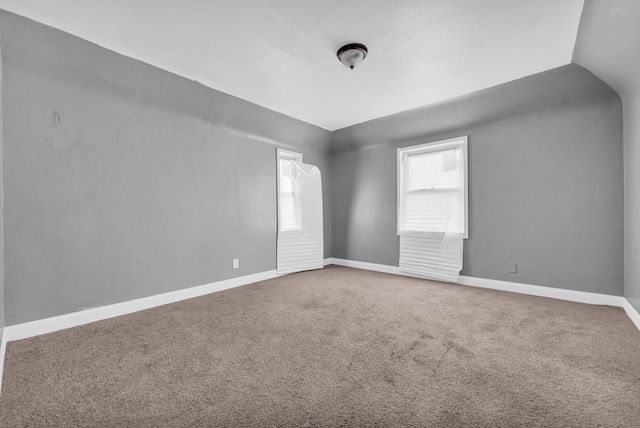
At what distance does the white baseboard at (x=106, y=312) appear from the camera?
87.9 inches

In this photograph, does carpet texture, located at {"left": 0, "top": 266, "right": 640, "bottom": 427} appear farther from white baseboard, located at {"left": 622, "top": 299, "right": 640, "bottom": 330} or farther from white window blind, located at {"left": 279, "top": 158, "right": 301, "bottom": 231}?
white window blind, located at {"left": 279, "top": 158, "right": 301, "bottom": 231}

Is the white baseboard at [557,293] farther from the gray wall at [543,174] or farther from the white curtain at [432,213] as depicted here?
the white curtain at [432,213]

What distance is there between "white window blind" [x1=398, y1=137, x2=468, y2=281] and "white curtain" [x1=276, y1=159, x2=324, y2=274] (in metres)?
1.46

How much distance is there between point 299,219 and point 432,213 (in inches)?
85.0

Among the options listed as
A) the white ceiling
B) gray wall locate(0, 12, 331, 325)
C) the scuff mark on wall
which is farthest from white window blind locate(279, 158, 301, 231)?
the scuff mark on wall

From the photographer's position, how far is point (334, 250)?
215 inches

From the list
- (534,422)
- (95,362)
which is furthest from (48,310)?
(534,422)

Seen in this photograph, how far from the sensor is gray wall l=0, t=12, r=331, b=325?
2260mm

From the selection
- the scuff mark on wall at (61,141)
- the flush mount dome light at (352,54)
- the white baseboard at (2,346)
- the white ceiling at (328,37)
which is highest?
the white ceiling at (328,37)

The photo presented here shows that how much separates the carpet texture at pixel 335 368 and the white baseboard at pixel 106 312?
4.9 inches

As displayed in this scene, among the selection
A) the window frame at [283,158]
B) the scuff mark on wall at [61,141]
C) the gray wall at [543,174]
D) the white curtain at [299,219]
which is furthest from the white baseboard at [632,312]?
the scuff mark on wall at [61,141]

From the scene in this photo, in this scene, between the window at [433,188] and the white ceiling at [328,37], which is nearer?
the white ceiling at [328,37]

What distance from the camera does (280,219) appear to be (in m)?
4.45

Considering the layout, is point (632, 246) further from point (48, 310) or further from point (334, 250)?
point (48, 310)
